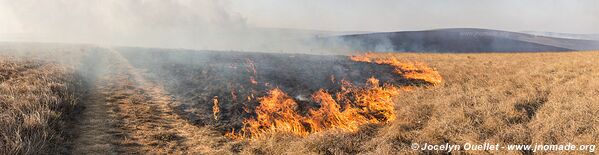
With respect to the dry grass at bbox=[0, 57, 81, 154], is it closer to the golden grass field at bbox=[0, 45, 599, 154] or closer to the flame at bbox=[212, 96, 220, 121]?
the golden grass field at bbox=[0, 45, 599, 154]

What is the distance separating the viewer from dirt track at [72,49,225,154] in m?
7.45

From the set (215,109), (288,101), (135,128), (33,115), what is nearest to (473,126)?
(288,101)

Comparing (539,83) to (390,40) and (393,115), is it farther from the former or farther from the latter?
(390,40)

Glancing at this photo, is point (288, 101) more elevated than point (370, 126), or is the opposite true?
point (288, 101)

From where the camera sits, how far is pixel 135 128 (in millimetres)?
8766

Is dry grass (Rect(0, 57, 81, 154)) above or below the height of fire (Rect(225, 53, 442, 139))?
above

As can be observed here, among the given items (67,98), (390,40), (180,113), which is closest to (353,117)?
(180,113)

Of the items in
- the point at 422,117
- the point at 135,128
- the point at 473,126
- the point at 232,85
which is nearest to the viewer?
the point at 473,126

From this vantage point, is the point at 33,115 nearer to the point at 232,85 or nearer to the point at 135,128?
the point at 135,128

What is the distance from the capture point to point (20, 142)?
6.05 meters

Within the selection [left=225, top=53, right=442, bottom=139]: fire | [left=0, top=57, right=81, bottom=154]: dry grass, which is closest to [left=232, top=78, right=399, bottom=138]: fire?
[left=225, top=53, right=442, bottom=139]: fire

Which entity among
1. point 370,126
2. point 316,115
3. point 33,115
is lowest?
point 370,126

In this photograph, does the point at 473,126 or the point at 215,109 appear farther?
the point at 215,109

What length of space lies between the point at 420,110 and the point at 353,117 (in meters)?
1.90
